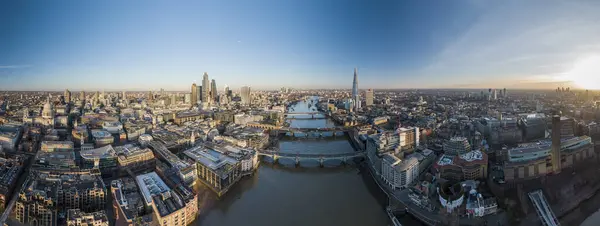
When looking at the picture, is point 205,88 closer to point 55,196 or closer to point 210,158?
point 210,158

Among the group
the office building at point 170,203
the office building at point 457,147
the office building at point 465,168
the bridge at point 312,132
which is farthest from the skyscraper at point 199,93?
the office building at point 465,168

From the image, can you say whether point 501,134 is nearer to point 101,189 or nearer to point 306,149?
point 306,149

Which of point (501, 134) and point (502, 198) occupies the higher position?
point (501, 134)

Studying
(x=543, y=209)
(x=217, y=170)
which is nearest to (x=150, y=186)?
(x=217, y=170)

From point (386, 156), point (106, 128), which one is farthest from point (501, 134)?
point (106, 128)

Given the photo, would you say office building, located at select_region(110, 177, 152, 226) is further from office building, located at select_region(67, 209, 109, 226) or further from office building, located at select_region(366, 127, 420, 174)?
office building, located at select_region(366, 127, 420, 174)

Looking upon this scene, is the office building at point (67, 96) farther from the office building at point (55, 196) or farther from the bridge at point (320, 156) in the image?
the bridge at point (320, 156)
